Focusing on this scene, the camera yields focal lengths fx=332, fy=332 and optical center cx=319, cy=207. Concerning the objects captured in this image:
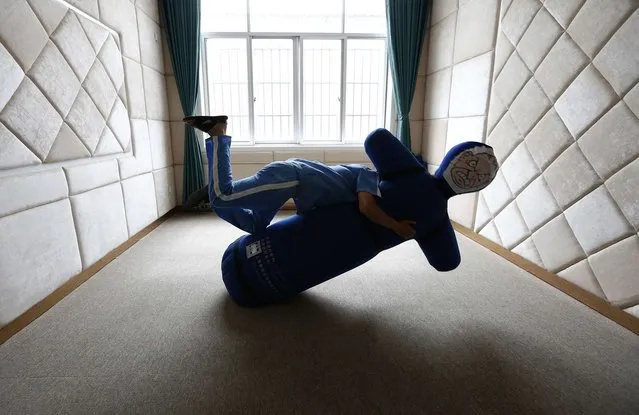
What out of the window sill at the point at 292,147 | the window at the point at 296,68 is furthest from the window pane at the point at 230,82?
the window sill at the point at 292,147

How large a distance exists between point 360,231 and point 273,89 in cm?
287

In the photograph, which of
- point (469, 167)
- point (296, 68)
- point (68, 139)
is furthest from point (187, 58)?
point (469, 167)

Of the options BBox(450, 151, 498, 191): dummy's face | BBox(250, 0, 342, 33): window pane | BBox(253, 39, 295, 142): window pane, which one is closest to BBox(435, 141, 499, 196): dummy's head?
BBox(450, 151, 498, 191): dummy's face

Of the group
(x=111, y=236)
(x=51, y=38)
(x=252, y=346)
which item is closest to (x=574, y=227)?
(x=252, y=346)

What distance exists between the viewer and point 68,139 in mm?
1978

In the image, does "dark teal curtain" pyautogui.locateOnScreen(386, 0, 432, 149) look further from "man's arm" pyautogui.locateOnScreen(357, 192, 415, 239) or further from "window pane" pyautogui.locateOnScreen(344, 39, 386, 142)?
"man's arm" pyautogui.locateOnScreen(357, 192, 415, 239)

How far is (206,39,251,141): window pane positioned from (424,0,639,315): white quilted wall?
260cm

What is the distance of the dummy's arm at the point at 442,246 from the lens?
154cm

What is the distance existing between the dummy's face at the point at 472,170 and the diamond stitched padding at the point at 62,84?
81.0 inches

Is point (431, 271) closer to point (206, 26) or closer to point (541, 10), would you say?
Result: point (541, 10)

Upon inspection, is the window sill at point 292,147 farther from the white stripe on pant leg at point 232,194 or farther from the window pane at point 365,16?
the white stripe on pant leg at point 232,194

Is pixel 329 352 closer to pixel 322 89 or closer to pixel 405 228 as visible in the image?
pixel 405 228

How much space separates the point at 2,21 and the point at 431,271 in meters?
2.58

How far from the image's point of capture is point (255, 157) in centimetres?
375
